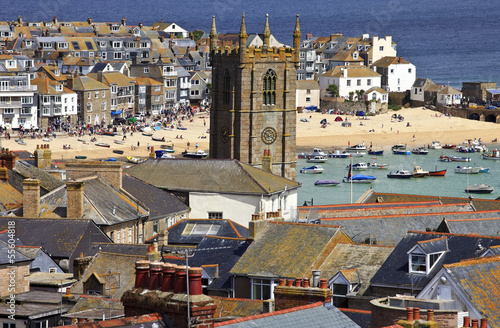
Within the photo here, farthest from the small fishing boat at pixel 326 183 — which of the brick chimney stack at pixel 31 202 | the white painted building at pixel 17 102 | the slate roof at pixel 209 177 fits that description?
the brick chimney stack at pixel 31 202

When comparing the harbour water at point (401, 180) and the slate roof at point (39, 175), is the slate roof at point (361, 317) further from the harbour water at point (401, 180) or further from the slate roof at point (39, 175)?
the harbour water at point (401, 180)

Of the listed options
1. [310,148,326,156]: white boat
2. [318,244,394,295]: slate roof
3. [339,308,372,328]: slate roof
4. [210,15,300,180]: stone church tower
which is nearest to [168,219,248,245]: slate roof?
[318,244,394,295]: slate roof

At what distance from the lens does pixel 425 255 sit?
36.8 meters

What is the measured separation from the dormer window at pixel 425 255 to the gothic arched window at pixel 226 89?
54365 millimetres

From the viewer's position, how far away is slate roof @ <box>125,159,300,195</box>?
234ft

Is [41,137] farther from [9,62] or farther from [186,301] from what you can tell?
[186,301]

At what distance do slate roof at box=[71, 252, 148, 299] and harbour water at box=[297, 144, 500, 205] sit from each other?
72830 millimetres

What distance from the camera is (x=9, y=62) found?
169250 millimetres

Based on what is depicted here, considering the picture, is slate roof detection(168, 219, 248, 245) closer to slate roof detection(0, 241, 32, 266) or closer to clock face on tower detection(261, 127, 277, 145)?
slate roof detection(0, 241, 32, 266)

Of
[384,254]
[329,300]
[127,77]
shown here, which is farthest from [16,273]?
[127,77]

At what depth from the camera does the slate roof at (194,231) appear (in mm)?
56531

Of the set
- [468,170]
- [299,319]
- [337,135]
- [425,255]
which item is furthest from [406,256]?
[337,135]

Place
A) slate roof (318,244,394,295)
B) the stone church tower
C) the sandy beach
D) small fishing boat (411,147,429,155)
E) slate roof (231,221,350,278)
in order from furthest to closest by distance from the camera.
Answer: small fishing boat (411,147,429,155) < the sandy beach < the stone church tower < slate roof (231,221,350,278) < slate roof (318,244,394,295)

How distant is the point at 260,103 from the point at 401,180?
53726mm
